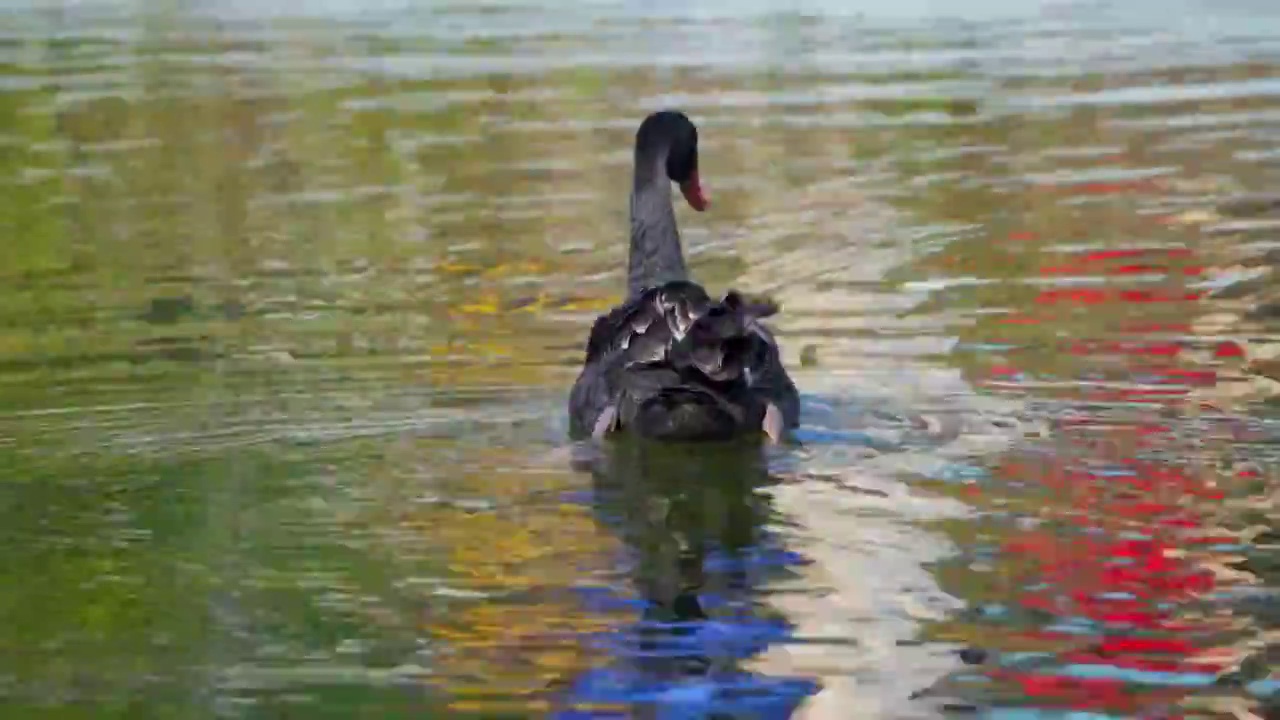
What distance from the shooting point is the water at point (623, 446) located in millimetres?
8039

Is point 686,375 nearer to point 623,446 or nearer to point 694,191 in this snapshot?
point 623,446

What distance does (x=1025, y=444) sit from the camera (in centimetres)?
1086

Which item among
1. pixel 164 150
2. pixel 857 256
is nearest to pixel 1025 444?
pixel 857 256

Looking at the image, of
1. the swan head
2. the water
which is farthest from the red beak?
the water

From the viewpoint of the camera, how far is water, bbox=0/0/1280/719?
26.4 ft

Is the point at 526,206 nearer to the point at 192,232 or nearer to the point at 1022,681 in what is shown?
the point at 192,232

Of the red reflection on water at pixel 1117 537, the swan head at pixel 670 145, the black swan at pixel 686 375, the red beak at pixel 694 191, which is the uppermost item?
the swan head at pixel 670 145

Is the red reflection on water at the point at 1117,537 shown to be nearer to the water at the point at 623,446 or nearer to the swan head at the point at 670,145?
the water at the point at 623,446

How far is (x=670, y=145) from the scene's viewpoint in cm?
1375

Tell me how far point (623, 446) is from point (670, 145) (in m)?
2.75

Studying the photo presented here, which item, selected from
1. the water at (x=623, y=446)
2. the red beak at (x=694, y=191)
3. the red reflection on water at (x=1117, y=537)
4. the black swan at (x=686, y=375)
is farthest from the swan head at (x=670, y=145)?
the red reflection on water at (x=1117, y=537)

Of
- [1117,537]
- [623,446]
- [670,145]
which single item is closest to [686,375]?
[623,446]

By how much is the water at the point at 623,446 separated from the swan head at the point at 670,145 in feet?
3.50

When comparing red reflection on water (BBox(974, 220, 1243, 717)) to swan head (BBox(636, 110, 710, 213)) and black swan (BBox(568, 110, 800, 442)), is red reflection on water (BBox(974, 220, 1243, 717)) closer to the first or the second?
black swan (BBox(568, 110, 800, 442))
